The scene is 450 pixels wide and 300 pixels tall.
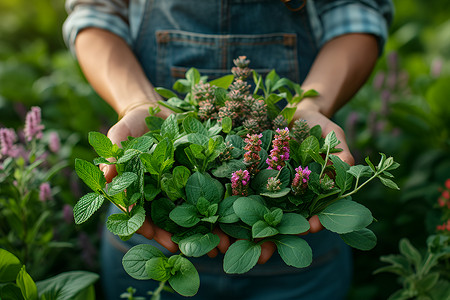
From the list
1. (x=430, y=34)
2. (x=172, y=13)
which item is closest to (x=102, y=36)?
(x=172, y=13)

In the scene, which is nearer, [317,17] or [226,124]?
[226,124]

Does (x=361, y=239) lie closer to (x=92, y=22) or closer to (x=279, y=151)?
(x=279, y=151)

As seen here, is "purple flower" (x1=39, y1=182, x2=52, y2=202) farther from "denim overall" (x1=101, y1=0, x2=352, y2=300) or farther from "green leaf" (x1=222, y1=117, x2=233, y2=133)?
"green leaf" (x1=222, y1=117, x2=233, y2=133)

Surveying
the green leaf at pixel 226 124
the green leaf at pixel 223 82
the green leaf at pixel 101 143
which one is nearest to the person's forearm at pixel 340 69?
the green leaf at pixel 223 82

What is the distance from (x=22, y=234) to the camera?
1.11 meters

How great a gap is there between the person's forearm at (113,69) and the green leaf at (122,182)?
0.44m

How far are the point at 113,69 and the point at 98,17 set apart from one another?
211mm

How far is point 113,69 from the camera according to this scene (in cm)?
123

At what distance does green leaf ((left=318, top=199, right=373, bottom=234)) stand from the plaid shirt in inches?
28.4

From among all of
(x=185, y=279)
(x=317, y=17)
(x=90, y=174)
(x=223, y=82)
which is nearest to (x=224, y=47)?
(x=223, y=82)

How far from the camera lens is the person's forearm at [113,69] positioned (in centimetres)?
118

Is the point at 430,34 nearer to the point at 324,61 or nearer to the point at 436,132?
the point at 436,132

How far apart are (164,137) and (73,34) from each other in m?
0.71

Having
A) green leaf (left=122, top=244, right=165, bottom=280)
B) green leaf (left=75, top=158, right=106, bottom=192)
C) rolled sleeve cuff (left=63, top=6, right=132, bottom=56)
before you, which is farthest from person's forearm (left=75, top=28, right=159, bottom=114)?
green leaf (left=122, top=244, right=165, bottom=280)
